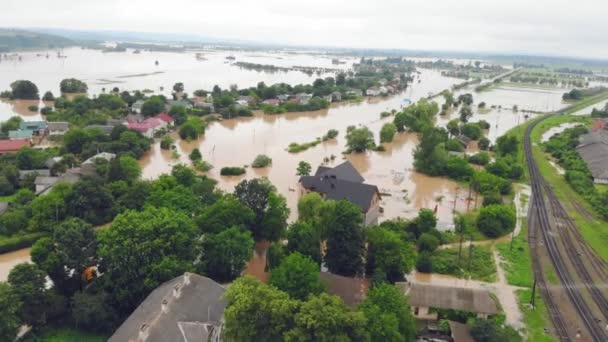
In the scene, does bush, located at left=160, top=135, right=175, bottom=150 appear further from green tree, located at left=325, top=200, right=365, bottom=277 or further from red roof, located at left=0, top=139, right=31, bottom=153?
green tree, located at left=325, top=200, right=365, bottom=277

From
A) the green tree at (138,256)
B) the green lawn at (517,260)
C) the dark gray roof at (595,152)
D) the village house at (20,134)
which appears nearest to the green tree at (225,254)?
the green tree at (138,256)

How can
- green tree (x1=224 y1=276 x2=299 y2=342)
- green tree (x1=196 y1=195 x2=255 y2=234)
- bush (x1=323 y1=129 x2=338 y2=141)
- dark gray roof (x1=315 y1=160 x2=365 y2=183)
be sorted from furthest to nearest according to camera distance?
1. bush (x1=323 y1=129 x2=338 y2=141)
2. dark gray roof (x1=315 y1=160 x2=365 y2=183)
3. green tree (x1=196 y1=195 x2=255 y2=234)
4. green tree (x1=224 y1=276 x2=299 y2=342)

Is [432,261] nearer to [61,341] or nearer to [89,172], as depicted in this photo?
[61,341]

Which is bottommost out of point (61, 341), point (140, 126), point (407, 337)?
point (61, 341)

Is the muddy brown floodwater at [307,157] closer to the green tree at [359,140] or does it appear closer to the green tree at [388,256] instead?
the green tree at [359,140]

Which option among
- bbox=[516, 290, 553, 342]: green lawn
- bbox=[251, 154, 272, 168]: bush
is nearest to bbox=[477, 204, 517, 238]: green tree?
bbox=[516, 290, 553, 342]: green lawn

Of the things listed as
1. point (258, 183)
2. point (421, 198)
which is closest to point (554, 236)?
point (421, 198)
